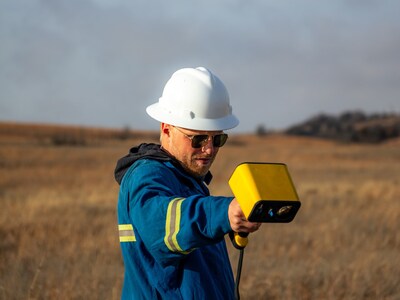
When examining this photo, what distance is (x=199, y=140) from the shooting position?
243 cm

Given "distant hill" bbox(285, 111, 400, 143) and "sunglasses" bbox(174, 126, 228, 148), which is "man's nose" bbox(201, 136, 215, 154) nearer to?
"sunglasses" bbox(174, 126, 228, 148)

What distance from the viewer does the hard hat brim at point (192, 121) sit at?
2.44 m

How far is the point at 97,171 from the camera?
23.5m

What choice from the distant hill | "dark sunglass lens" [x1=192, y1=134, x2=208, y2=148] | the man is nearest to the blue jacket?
the man

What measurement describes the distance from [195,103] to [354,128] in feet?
201

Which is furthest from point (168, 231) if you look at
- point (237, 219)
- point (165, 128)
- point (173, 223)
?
point (165, 128)

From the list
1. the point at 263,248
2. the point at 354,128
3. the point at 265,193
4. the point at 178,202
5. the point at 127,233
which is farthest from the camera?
the point at 354,128

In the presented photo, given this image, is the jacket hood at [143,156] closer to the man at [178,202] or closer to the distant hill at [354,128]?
the man at [178,202]

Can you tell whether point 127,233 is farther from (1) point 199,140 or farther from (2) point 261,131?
(2) point 261,131

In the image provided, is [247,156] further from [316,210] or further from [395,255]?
[395,255]

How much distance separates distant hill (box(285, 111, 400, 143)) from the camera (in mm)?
58237

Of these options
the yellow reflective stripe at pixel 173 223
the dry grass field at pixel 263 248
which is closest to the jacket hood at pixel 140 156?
the yellow reflective stripe at pixel 173 223

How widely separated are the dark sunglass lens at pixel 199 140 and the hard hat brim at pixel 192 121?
26 mm

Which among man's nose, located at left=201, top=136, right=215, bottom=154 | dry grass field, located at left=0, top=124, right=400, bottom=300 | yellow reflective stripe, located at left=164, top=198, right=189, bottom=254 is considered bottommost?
dry grass field, located at left=0, top=124, right=400, bottom=300
